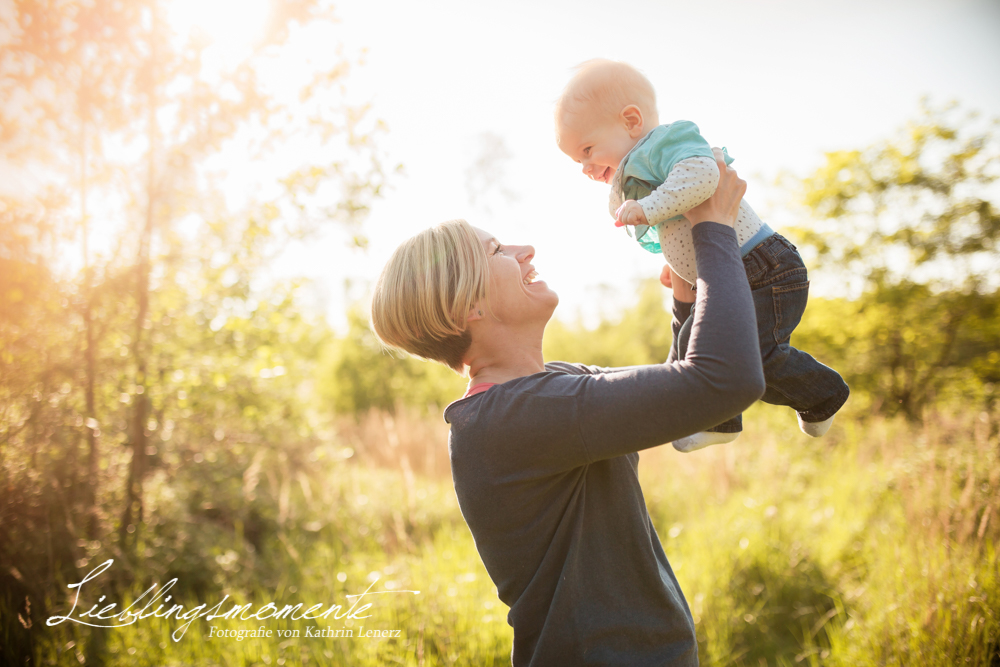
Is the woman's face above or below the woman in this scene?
above

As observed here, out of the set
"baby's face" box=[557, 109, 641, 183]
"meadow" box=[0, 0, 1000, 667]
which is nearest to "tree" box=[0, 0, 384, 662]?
"meadow" box=[0, 0, 1000, 667]

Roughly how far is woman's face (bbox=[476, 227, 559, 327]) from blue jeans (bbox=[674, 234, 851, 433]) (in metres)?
0.43

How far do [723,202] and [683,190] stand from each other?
10cm

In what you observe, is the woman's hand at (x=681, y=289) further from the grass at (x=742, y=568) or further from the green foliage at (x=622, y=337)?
the green foliage at (x=622, y=337)

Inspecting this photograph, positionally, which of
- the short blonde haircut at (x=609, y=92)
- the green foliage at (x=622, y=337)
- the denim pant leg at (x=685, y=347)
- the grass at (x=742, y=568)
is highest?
the short blonde haircut at (x=609, y=92)

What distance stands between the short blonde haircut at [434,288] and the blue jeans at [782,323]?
0.65 meters

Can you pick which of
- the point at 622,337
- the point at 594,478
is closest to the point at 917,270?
the point at 622,337

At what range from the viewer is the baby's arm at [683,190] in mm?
1345

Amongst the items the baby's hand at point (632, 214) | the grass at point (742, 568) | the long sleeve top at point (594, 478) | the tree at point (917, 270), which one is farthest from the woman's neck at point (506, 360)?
the tree at point (917, 270)

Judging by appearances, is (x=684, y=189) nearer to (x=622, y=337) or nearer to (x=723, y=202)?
(x=723, y=202)

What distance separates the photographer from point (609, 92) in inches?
70.6

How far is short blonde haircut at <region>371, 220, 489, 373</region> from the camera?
4.80ft

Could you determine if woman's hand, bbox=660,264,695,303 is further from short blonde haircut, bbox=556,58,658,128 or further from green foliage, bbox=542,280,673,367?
green foliage, bbox=542,280,673,367

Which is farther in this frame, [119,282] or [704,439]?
[119,282]
